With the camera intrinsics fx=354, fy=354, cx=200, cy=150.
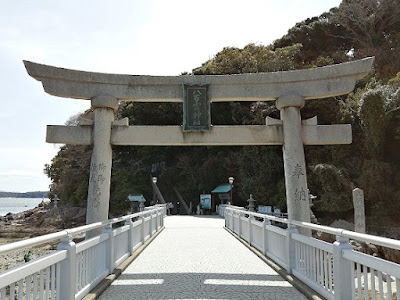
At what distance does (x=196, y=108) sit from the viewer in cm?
935

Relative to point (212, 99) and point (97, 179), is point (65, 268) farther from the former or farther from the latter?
point (212, 99)

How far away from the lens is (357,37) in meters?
36.5

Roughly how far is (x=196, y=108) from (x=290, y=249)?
4396 millimetres

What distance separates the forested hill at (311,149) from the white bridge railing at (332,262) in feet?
56.8

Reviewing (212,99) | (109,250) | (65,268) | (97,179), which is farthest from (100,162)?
(65,268)

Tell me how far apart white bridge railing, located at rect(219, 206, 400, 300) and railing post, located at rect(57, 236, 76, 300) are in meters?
3.25

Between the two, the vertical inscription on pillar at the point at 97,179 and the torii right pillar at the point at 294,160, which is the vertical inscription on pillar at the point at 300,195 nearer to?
the torii right pillar at the point at 294,160

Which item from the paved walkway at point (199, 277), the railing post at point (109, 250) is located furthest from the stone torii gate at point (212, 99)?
the railing post at point (109, 250)

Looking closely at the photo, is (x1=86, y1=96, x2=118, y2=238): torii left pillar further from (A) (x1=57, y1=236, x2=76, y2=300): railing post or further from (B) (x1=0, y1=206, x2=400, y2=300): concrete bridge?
(A) (x1=57, y1=236, x2=76, y2=300): railing post

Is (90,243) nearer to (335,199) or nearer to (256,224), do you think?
(256,224)

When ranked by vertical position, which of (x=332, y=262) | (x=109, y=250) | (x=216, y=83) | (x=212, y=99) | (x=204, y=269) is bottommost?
(x=204, y=269)

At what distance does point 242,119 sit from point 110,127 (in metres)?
24.0

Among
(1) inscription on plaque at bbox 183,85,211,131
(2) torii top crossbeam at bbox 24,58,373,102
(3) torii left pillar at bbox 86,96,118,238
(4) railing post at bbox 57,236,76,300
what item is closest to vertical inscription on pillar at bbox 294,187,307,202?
(2) torii top crossbeam at bbox 24,58,373,102

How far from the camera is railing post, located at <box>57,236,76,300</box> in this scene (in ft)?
14.0
